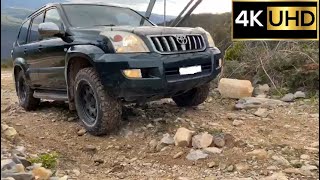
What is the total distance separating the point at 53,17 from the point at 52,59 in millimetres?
488

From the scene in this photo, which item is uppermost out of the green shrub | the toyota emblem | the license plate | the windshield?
the windshield

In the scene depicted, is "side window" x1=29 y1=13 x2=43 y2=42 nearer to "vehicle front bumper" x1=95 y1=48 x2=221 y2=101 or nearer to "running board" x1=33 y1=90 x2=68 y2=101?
"running board" x1=33 y1=90 x2=68 y2=101

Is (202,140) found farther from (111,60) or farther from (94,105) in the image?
(94,105)

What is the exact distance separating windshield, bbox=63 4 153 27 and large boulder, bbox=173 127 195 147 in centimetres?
151

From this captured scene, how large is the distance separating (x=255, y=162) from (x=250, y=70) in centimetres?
344

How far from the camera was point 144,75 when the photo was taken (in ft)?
12.5

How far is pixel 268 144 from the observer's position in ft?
12.1

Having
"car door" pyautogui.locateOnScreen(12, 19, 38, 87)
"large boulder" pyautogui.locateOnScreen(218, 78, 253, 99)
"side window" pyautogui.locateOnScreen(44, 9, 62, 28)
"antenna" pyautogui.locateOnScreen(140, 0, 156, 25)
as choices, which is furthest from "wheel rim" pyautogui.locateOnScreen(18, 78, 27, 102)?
"large boulder" pyautogui.locateOnScreen(218, 78, 253, 99)

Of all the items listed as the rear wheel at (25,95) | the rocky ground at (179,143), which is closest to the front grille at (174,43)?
the rocky ground at (179,143)

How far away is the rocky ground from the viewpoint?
3121 mm

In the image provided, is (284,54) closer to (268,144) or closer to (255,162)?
(268,144)

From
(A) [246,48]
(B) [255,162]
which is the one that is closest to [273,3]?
(B) [255,162]

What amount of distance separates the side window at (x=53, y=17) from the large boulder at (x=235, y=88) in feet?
8.09

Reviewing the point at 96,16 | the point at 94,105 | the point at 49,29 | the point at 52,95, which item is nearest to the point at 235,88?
the point at 96,16
